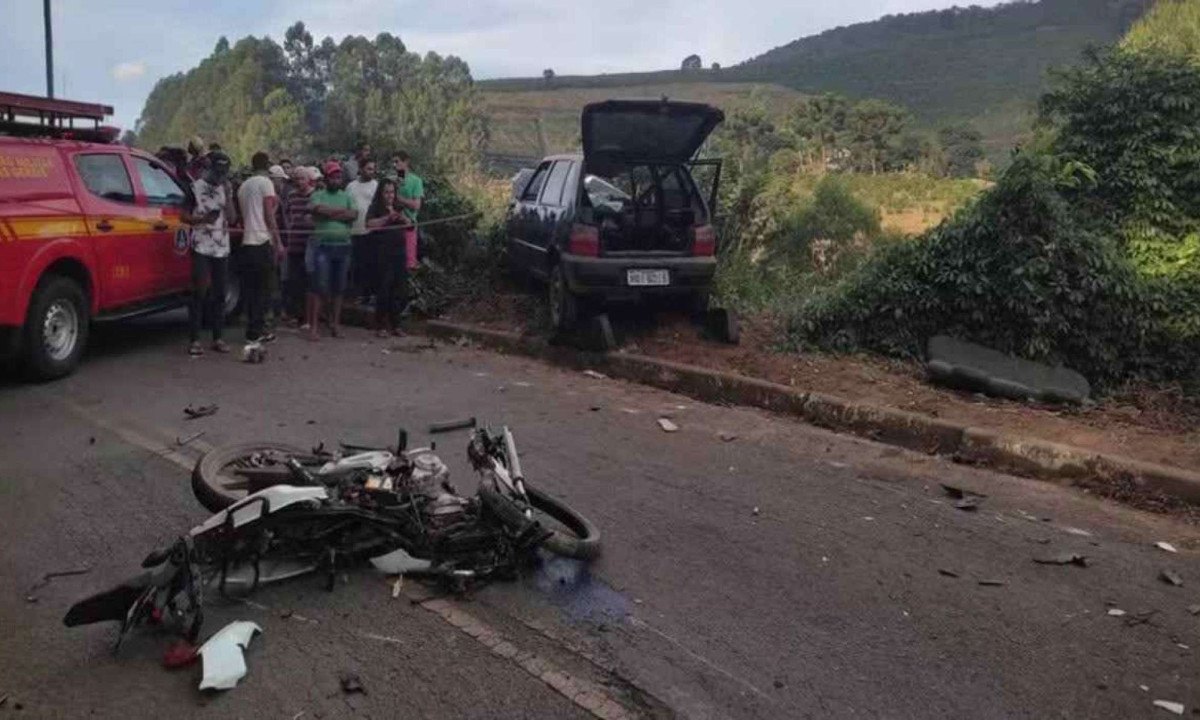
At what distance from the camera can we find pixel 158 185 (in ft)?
30.5

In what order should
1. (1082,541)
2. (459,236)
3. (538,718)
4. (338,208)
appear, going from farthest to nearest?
(459,236), (338,208), (1082,541), (538,718)

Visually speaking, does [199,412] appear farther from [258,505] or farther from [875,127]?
[875,127]

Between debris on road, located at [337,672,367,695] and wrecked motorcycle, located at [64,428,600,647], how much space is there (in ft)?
1.93

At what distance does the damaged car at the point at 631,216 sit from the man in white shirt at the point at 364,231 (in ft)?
6.56

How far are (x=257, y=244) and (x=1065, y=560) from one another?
24.1ft

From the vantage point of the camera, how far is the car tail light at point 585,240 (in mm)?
8992

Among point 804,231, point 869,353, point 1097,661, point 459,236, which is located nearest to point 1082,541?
point 1097,661

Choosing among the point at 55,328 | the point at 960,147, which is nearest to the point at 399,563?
the point at 55,328

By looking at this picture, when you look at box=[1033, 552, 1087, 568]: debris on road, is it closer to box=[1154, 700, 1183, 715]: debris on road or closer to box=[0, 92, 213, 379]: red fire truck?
box=[1154, 700, 1183, 715]: debris on road

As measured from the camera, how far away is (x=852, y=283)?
8.98 m

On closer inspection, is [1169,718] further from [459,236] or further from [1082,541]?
[459,236]

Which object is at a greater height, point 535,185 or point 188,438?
point 535,185

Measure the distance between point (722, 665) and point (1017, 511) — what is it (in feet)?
8.69

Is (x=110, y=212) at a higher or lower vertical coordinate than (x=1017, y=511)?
higher
